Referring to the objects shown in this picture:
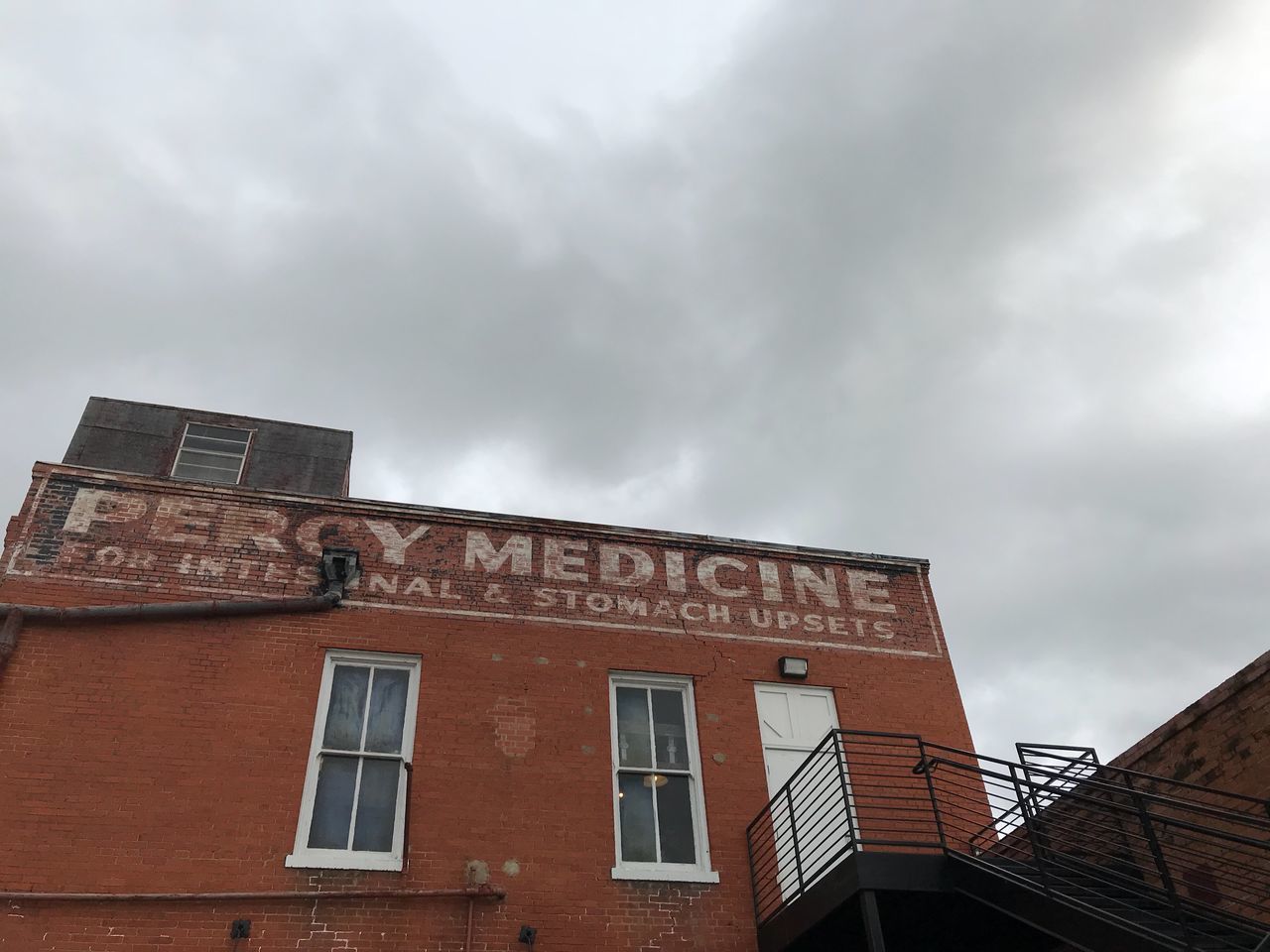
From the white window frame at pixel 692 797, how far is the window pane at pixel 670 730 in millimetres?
56

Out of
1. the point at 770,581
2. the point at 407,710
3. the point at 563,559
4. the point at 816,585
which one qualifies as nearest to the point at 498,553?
the point at 563,559

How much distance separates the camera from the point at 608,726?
1093cm

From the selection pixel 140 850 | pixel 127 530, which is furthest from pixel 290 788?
pixel 127 530

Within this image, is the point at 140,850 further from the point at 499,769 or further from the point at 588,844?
the point at 588,844

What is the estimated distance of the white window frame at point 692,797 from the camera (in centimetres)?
1002

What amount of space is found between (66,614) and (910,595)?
977 cm

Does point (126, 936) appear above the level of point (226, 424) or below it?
below

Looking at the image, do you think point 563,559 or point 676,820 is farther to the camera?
point 563,559

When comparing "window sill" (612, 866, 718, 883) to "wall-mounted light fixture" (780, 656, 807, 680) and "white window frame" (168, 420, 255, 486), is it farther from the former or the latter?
"white window frame" (168, 420, 255, 486)

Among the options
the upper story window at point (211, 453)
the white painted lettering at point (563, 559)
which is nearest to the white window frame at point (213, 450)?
the upper story window at point (211, 453)

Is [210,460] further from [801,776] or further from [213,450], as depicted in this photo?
[801,776]

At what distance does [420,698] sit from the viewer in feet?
34.8

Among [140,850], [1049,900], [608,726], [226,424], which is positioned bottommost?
[1049,900]

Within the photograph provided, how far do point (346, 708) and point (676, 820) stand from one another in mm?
3622
